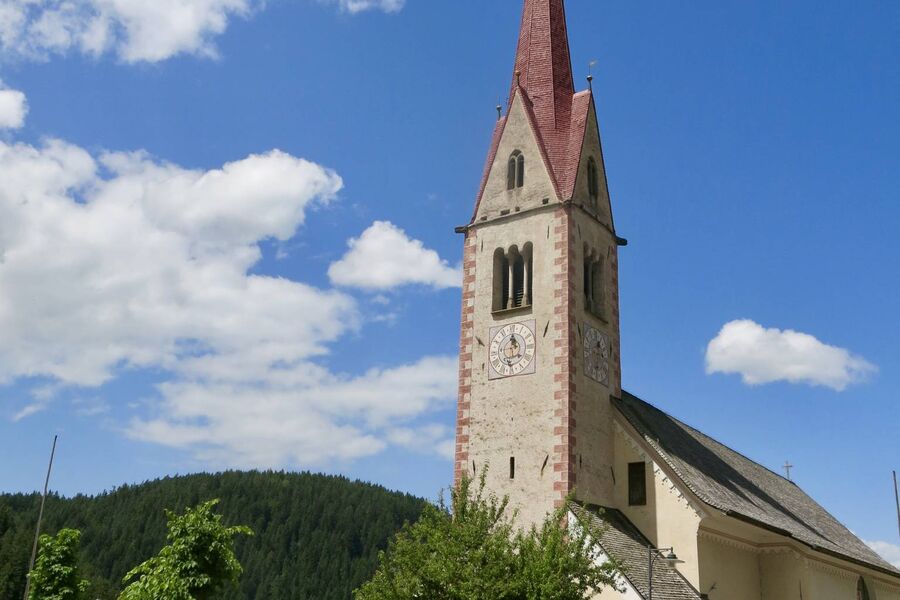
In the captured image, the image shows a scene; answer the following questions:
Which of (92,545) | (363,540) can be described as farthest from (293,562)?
(92,545)

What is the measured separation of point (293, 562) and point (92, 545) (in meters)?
37.4

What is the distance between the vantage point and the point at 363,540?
593 ft

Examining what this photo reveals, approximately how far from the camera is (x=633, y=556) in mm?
27203

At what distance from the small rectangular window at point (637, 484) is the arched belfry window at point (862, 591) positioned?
15363 millimetres

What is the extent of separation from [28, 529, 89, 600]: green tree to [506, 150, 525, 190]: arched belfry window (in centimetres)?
2042

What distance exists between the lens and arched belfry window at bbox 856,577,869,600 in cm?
3923

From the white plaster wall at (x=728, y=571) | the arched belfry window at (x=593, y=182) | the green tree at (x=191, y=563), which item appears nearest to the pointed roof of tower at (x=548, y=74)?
the arched belfry window at (x=593, y=182)

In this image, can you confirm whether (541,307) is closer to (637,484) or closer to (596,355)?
(596,355)

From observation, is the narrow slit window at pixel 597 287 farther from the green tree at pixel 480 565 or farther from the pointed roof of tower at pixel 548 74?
the green tree at pixel 480 565

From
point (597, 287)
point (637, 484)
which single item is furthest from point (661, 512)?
point (597, 287)

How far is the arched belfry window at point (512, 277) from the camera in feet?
108

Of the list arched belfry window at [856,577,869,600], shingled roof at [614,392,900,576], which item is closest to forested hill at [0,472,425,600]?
shingled roof at [614,392,900,576]

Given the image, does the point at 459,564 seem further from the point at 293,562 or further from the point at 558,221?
the point at 293,562

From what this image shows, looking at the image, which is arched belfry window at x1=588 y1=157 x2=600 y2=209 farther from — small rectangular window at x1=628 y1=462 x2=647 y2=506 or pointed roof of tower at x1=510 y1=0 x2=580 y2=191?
small rectangular window at x1=628 y1=462 x2=647 y2=506
